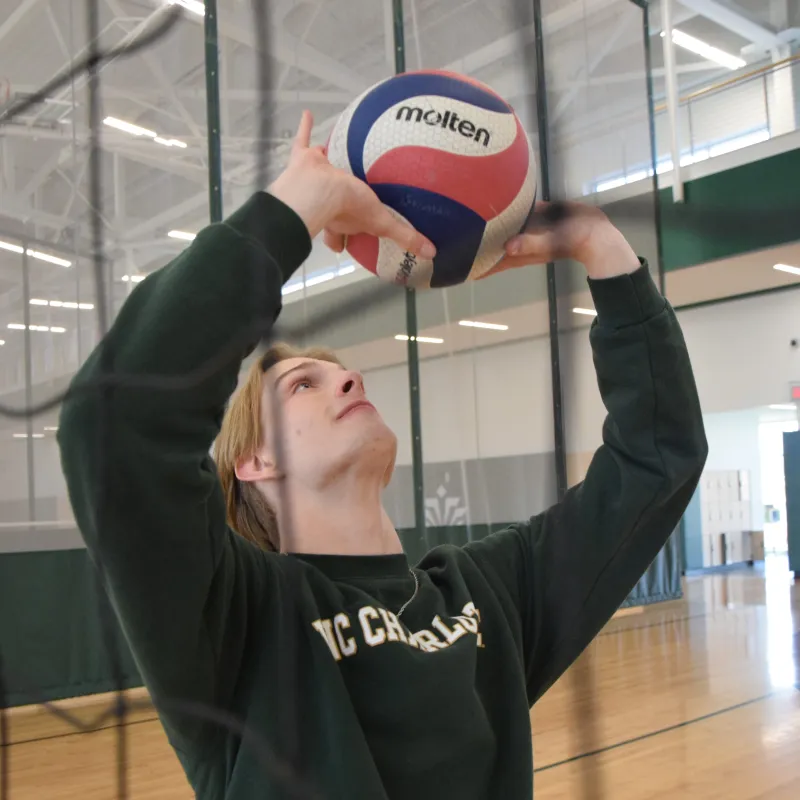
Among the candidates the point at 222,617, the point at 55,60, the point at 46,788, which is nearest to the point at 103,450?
the point at 222,617

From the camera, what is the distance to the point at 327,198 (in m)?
0.68

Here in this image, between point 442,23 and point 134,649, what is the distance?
8.96 feet

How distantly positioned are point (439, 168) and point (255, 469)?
316 millimetres

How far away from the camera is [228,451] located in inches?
34.3

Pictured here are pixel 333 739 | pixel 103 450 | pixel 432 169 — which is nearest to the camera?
pixel 103 450

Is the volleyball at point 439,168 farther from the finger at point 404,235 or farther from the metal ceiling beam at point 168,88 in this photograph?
the metal ceiling beam at point 168,88

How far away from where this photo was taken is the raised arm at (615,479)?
0.85m

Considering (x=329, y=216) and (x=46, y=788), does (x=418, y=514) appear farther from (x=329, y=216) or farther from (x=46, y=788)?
(x=329, y=216)

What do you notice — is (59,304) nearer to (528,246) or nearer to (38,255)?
(38,255)

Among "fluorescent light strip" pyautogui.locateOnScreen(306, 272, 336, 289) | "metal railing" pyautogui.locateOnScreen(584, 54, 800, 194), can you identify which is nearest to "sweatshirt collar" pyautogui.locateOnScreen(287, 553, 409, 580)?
"fluorescent light strip" pyautogui.locateOnScreen(306, 272, 336, 289)

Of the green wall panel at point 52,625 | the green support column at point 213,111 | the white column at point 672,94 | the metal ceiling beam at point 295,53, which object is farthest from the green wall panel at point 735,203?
the green wall panel at point 52,625

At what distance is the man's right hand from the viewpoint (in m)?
0.66

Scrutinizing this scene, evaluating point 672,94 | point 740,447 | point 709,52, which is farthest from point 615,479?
point 740,447

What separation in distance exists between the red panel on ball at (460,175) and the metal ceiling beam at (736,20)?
18.0ft
